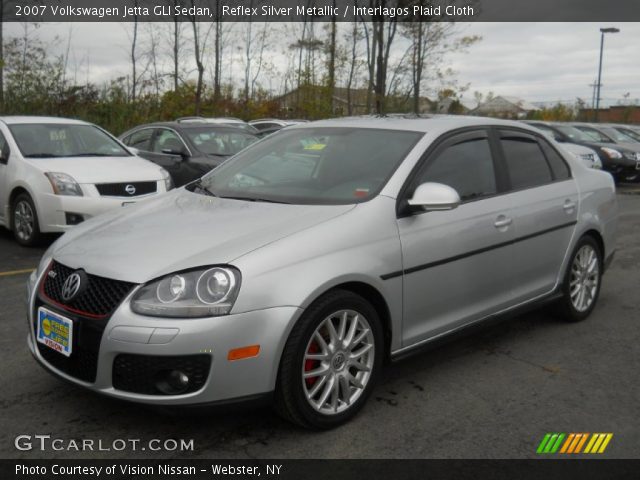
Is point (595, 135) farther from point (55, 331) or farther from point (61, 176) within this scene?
point (55, 331)

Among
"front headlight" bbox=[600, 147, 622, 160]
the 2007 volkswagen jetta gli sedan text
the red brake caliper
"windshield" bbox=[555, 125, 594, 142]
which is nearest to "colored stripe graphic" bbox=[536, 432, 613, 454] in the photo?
the 2007 volkswagen jetta gli sedan text

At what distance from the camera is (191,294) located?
3045mm

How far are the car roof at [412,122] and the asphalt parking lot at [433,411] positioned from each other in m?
1.45

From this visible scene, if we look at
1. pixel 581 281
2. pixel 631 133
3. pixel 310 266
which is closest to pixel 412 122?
pixel 310 266

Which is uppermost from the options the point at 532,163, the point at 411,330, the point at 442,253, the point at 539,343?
the point at 532,163

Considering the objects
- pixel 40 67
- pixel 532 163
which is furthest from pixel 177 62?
pixel 532 163

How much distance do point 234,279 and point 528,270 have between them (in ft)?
7.61

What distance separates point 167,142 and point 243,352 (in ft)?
28.1

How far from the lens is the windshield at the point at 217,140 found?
35.5ft

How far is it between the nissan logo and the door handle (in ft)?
7.90

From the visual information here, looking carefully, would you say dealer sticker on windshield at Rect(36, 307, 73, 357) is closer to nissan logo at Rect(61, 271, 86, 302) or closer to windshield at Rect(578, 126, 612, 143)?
nissan logo at Rect(61, 271, 86, 302)

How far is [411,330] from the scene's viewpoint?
3.79 m

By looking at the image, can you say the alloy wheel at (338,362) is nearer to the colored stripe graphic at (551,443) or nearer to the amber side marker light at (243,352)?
the amber side marker light at (243,352)
